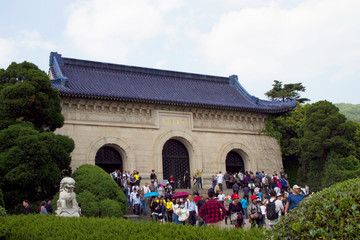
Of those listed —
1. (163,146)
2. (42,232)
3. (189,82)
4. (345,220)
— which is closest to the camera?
(345,220)

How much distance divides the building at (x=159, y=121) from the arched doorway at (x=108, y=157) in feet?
0.19

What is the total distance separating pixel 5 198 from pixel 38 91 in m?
4.88

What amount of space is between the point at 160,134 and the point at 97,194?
941 centimetres

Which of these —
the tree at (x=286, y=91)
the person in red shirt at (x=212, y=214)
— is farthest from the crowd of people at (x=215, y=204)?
the tree at (x=286, y=91)

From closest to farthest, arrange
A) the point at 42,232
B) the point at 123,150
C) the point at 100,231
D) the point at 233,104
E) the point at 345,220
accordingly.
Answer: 1. the point at 345,220
2. the point at 100,231
3. the point at 42,232
4. the point at 123,150
5. the point at 233,104

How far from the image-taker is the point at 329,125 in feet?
81.9

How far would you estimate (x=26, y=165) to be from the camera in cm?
1476

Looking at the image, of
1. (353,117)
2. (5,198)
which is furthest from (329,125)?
(353,117)

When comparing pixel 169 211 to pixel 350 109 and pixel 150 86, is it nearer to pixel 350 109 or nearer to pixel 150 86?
pixel 150 86

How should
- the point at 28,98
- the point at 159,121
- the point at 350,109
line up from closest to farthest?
the point at 28,98
the point at 159,121
the point at 350,109

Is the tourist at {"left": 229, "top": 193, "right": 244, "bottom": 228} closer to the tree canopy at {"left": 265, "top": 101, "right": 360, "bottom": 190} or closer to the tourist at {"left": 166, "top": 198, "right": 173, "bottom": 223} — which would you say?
the tourist at {"left": 166, "top": 198, "right": 173, "bottom": 223}

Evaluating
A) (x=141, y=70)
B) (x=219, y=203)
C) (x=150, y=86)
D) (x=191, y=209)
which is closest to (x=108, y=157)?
(x=150, y=86)

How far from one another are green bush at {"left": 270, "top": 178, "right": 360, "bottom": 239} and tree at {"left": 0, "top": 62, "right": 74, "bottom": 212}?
1224 centimetres

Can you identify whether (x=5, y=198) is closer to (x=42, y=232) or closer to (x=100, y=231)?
(x=42, y=232)
